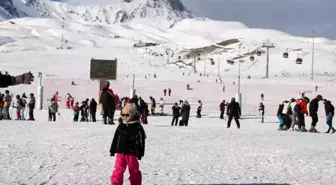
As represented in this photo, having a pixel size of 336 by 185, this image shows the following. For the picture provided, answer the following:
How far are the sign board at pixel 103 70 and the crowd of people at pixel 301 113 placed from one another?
59.0 feet

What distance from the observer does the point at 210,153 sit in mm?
10219

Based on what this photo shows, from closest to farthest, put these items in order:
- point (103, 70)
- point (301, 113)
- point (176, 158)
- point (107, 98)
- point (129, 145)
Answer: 1. point (129, 145)
2. point (176, 158)
3. point (107, 98)
4. point (301, 113)
5. point (103, 70)

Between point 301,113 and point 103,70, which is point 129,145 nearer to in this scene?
point 301,113

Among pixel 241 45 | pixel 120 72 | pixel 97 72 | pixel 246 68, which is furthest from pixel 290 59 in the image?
pixel 97 72

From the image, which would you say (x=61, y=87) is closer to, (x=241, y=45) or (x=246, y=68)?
(x=246, y=68)

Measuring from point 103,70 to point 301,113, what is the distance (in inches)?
791

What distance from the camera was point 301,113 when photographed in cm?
1728

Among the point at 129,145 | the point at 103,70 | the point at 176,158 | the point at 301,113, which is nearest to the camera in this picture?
the point at 129,145

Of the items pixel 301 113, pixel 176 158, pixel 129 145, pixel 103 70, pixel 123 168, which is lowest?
pixel 176 158

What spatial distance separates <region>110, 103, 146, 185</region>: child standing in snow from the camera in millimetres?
5953

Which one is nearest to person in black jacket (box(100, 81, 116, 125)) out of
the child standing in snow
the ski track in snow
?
the ski track in snow

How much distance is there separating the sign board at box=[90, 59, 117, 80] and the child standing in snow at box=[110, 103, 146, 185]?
28.3 meters

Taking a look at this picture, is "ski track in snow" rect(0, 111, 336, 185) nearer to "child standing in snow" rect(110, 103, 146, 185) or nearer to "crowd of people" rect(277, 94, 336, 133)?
"child standing in snow" rect(110, 103, 146, 185)

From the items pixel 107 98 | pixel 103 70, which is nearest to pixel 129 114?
pixel 107 98
